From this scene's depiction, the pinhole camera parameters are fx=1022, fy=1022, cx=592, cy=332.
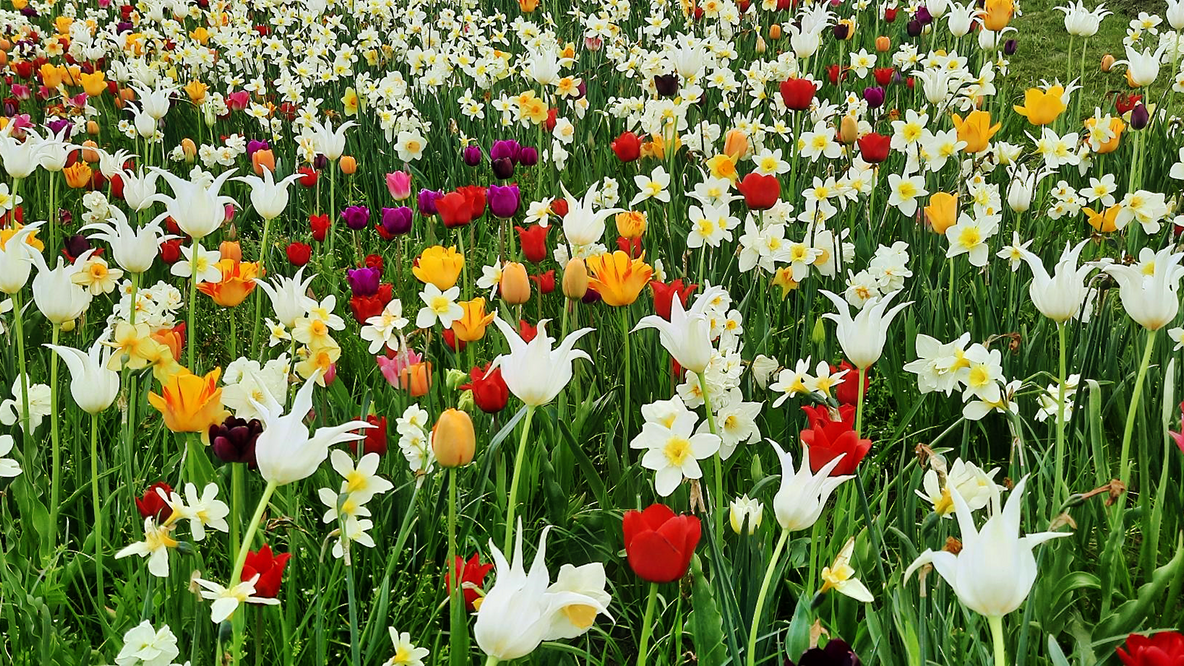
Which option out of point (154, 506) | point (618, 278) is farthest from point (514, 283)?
point (154, 506)

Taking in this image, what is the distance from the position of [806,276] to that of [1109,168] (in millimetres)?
1875

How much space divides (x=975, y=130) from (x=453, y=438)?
1.94 metres

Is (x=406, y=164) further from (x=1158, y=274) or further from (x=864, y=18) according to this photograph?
(x=864, y=18)

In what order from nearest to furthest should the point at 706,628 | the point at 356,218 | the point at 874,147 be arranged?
the point at 706,628
the point at 874,147
the point at 356,218

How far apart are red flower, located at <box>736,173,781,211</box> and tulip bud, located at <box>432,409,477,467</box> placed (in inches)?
52.0

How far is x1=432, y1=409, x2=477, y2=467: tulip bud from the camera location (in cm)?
133

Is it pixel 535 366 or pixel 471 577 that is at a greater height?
pixel 535 366

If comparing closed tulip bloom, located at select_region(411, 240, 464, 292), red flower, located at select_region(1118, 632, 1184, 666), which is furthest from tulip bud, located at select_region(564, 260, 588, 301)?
red flower, located at select_region(1118, 632, 1184, 666)

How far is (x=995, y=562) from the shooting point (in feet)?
2.97

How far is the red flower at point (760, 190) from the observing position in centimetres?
246

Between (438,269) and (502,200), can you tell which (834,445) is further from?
(502,200)

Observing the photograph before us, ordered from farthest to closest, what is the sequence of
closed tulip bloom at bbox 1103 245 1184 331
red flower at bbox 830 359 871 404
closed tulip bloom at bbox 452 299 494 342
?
1. closed tulip bloom at bbox 452 299 494 342
2. red flower at bbox 830 359 871 404
3. closed tulip bloom at bbox 1103 245 1184 331

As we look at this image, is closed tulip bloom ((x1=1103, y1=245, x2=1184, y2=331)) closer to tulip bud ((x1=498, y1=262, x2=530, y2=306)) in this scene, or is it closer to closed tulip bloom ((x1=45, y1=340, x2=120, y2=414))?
tulip bud ((x1=498, y1=262, x2=530, y2=306))

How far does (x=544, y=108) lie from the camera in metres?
3.69
